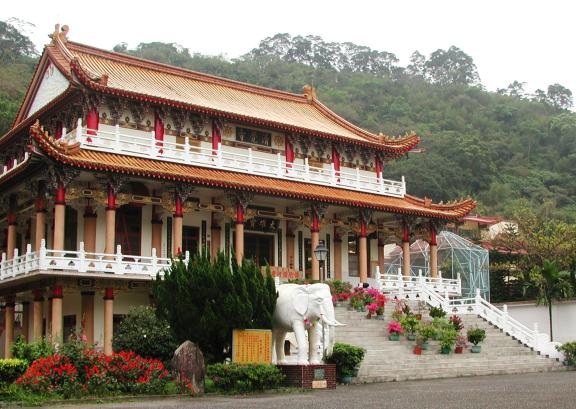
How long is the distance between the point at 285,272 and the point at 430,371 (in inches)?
472

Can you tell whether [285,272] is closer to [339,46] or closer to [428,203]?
[428,203]

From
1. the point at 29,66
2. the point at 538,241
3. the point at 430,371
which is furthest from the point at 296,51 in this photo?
the point at 430,371

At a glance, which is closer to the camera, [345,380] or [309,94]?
[345,380]

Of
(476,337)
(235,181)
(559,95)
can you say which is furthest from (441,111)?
(476,337)

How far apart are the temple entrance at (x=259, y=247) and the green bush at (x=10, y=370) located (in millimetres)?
17133

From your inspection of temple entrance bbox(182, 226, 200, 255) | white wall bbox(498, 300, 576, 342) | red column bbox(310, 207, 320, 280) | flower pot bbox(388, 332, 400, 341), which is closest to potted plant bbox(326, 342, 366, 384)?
flower pot bbox(388, 332, 400, 341)

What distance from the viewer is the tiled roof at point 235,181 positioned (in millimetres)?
26938

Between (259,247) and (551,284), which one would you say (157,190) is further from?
(551,284)

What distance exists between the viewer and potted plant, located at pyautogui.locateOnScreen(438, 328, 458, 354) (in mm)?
26422

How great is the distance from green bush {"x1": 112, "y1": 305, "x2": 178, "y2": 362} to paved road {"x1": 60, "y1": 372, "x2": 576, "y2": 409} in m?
5.50

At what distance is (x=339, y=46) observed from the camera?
131m

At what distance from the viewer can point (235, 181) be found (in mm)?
31031

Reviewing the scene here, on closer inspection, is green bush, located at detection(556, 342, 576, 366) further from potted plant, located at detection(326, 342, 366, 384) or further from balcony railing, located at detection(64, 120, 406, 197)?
balcony railing, located at detection(64, 120, 406, 197)

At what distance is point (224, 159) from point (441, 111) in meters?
77.4
